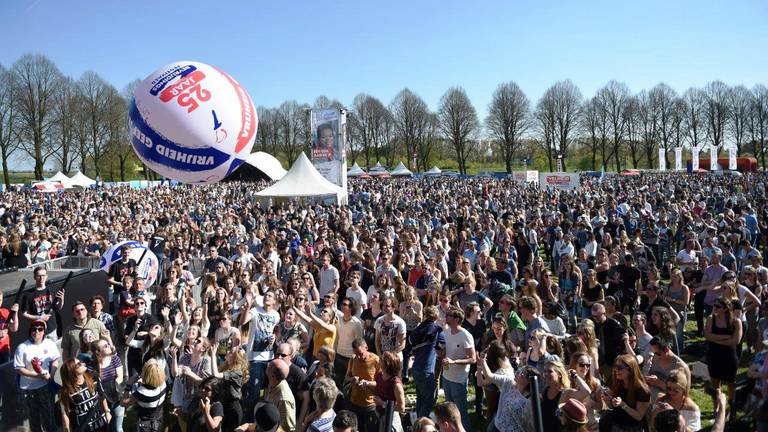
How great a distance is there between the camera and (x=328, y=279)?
9.06m

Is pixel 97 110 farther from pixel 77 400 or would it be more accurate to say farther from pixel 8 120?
pixel 77 400

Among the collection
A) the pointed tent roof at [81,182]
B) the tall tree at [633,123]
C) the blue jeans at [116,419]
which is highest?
the tall tree at [633,123]

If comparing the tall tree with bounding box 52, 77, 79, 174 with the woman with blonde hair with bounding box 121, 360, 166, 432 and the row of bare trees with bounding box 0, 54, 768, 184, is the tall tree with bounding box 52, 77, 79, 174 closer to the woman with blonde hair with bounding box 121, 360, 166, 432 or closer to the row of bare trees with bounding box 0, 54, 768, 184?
the row of bare trees with bounding box 0, 54, 768, 184

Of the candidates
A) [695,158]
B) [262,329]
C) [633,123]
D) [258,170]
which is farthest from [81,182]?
[633,123]

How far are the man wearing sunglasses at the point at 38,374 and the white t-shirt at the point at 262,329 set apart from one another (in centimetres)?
186

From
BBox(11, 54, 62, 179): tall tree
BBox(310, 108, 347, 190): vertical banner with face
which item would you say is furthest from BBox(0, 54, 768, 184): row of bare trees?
BBox(310, 108, 347, 190): vertical banner with face

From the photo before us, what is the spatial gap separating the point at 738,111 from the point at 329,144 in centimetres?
6003

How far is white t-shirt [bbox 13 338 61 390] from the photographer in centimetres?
511

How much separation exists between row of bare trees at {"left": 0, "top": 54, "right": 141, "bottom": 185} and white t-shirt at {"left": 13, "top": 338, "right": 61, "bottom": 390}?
5124 cm

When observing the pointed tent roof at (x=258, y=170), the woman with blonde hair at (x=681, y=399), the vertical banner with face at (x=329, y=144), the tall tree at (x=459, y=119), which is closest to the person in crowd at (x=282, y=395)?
the woman with blonde hair at (x=681, y=399)

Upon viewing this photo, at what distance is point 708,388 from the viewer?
569 centimetres

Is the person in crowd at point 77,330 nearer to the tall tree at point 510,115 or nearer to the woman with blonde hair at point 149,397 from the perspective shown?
the woman with blonde hair at point 149,397

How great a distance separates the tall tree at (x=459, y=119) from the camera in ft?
221

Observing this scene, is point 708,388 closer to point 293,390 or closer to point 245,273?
point 293,390
